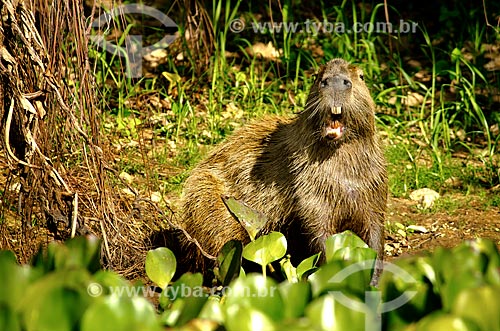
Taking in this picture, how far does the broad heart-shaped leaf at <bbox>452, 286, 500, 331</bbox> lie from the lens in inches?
73.9

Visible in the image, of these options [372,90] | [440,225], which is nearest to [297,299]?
[440,225]

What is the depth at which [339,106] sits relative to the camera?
13.9 feet

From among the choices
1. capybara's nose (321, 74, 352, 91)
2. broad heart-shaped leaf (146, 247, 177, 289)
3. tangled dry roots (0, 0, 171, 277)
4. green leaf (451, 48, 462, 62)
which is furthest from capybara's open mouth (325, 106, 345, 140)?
green leaf (451, 48, 462, 62)

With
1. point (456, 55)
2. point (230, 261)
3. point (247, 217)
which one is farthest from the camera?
point (456, 55)

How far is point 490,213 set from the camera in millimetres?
5543

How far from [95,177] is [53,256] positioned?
1.77m

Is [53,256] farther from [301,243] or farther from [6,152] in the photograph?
[301,243]

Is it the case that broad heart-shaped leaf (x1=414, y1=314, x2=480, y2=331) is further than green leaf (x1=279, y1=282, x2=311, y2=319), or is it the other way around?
green leaf (x1=279, y1=282, x2=311, y2=319)

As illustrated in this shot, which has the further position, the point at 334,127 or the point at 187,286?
the point at 334,127

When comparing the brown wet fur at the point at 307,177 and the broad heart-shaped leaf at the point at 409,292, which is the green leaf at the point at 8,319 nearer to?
the broad heart-shaped leaf at the point at 409,292

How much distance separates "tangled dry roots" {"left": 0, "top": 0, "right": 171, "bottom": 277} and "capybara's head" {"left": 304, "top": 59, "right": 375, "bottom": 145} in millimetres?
936

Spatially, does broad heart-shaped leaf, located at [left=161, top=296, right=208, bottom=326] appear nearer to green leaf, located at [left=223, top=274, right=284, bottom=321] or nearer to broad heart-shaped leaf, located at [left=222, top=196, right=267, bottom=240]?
green leaf, located at [left=223, top=274, right=284, bottom=321]

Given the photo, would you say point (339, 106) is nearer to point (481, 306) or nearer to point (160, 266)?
point (160, 266)

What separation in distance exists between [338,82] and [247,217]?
32.8 inches
